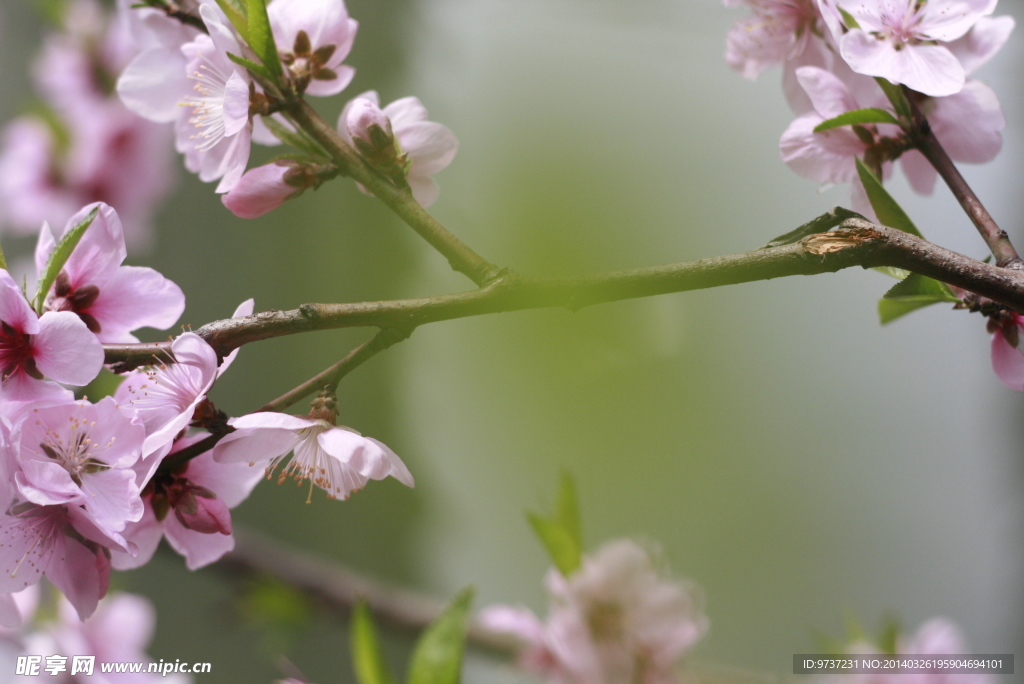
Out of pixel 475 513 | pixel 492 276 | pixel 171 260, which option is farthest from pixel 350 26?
pixel 475 513

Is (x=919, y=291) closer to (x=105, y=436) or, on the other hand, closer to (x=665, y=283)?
(x=665, y=283)

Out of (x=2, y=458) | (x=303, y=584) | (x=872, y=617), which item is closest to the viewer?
(x=2, y=458)

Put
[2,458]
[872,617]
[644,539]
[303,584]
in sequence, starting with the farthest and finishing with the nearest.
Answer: [872,617] → [303,584] → [644,539] → [2,458]

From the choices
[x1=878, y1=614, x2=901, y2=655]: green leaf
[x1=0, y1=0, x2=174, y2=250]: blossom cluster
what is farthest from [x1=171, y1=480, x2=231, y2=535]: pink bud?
[x1=0, y1=0, x2=174, y2=250]: blossom cluster

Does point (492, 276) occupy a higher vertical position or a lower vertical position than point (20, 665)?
higher

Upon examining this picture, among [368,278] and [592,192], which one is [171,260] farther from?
[592,192]

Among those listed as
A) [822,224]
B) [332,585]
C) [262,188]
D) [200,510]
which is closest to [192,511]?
[200,510]

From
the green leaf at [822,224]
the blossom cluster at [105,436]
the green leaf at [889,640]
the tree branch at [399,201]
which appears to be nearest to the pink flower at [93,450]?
the blossom cluster at [105,436]

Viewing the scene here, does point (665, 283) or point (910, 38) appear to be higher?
point (910, 38)
